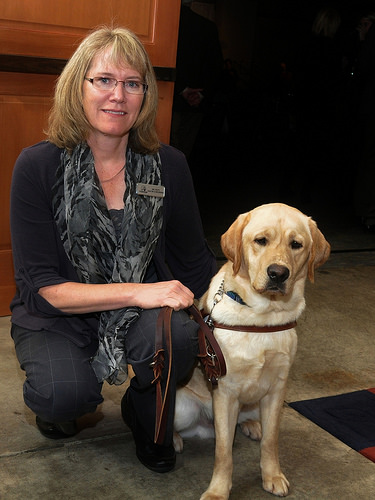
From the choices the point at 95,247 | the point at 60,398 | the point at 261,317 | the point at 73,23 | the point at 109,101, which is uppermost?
the point at 73,23

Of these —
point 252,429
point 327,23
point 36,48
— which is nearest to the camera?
point 252,429

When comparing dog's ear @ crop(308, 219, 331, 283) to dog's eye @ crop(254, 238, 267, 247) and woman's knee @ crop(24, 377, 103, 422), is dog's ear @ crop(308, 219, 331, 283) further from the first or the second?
woman's knee @ crop(24, 377, 103, 422)

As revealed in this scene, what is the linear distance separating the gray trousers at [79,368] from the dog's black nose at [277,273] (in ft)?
1.13

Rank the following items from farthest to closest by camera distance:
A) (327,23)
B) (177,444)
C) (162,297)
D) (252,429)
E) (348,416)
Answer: (327,23) → (348,416) → (252,429) → (177,444) → (162,297)

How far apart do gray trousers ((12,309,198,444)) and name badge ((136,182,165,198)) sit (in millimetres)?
435

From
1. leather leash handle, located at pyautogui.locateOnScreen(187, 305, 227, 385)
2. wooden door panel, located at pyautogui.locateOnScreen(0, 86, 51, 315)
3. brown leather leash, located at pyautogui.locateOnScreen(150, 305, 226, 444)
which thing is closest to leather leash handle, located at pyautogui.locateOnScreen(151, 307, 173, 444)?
brown leather leash, located at pyautogui.locateOnScreen(150, 305, 226, 444)

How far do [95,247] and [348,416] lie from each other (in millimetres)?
1362

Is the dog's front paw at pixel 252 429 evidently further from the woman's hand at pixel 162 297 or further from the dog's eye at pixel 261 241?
the dog's eye at pixel 261 241

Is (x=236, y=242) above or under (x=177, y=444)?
above

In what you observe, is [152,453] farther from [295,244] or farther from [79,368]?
[295,244]

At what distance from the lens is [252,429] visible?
2.86 m

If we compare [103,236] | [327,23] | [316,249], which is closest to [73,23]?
[103,236]

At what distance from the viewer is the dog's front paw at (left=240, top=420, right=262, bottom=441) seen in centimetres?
285

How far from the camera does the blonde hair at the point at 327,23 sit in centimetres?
609
